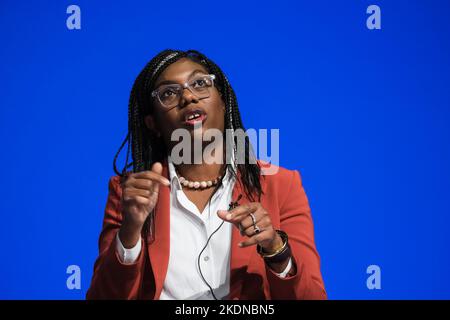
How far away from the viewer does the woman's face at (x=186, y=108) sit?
1452mm

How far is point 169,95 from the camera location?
1.50 meters

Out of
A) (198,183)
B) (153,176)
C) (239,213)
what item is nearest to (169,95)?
(198,183)

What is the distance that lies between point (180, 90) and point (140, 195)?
420mm

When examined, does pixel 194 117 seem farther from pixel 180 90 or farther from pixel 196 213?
pixel 196 213

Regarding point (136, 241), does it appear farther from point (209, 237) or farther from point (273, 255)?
point (273, 255)

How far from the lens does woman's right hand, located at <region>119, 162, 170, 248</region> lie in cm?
118

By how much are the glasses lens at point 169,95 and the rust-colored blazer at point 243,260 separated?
0.19 m

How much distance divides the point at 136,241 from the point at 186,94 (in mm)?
439

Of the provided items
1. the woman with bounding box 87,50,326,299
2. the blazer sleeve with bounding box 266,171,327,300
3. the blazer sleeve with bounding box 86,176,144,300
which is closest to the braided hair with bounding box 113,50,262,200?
the woman with bounding box 87,50,326,299

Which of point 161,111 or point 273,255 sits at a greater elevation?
point 161,111

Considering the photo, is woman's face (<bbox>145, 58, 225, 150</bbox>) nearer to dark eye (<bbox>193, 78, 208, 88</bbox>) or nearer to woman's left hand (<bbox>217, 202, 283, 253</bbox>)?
dark eye (<bbox>193, 78, 208, 88</bbox>)

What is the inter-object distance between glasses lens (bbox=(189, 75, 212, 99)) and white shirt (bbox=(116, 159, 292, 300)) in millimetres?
285
